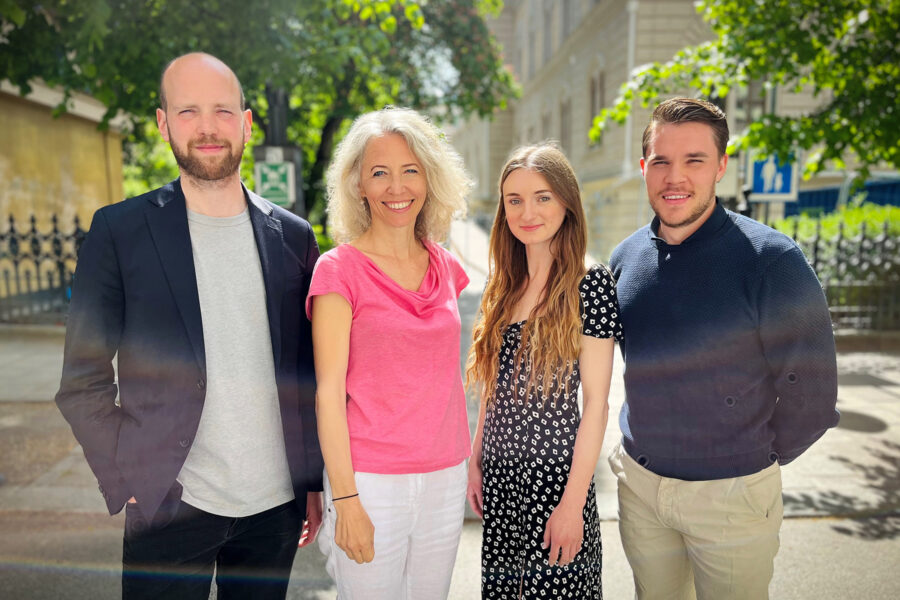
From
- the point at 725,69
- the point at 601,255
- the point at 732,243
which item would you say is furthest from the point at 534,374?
the point at 601,255

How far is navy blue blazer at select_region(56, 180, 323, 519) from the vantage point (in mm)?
1891

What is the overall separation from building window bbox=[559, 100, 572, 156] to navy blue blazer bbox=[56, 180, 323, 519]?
25.6 metres

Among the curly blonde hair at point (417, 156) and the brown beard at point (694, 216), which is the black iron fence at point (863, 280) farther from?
the curly blonde hair at point (417, 156)

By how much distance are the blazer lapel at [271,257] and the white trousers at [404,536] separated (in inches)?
22.4

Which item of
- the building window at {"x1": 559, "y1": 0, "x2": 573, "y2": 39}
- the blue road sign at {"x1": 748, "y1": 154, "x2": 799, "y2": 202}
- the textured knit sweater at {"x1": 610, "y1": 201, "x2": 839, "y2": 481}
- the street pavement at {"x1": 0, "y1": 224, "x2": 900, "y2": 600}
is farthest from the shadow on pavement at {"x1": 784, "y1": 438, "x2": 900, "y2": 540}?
the building window at {"x1": 559, "y1": 0, "x2": 573, "y2": 39}

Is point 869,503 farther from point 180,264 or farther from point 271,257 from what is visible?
point 180,264

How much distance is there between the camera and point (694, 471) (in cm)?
214

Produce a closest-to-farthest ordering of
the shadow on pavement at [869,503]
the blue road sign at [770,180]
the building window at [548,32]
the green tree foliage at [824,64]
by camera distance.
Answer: the shadow on pavement at [869,503], the green tree foliage at [824,64], the blue road sign at [770,180], the building window at [548,32]

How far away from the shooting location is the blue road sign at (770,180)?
7.08m

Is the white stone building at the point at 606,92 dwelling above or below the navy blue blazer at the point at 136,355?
above

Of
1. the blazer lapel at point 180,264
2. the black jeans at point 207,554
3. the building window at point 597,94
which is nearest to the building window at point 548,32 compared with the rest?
the building window at point 597,94

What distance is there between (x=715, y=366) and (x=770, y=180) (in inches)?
236

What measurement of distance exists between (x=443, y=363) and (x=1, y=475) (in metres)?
4.19

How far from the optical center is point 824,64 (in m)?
6.44
